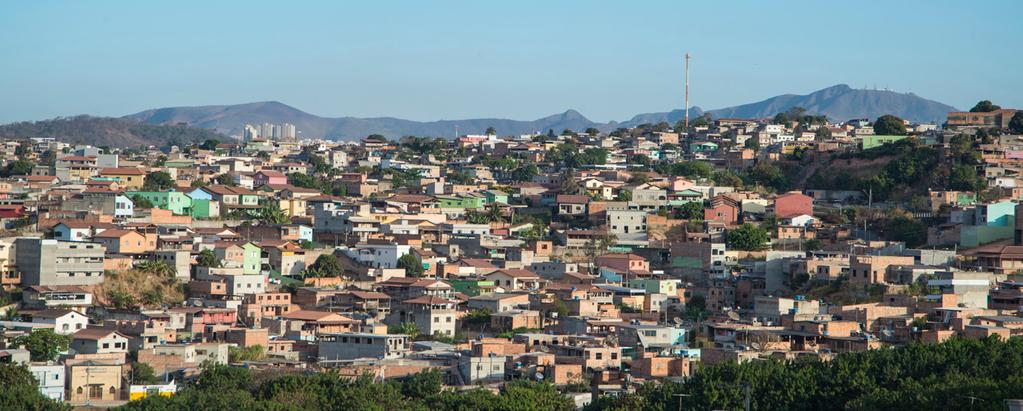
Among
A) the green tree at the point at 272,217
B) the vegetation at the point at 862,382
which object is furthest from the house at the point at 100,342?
the green tree at the point at 272,217

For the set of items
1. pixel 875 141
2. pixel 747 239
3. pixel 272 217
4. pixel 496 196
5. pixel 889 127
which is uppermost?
pixel 889 127

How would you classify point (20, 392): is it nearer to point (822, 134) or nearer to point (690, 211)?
point (690, 211)

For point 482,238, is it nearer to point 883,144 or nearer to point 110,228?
point 110,228

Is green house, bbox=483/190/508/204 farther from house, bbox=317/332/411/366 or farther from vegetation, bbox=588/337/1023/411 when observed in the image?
vegetation, bbox=588/337/1023/411

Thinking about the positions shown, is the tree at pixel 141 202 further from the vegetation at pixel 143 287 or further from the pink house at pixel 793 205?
the pink house at pixel 793 205

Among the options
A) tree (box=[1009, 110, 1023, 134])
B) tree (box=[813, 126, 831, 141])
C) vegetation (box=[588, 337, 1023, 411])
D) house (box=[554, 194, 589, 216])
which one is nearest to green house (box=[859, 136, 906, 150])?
tree (box=[1009, 110, 1023, 134])

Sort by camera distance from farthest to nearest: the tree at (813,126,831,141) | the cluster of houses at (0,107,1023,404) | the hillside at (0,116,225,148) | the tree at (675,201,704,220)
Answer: the hillside at (0,116,225,148) → the tree at (813,126,831,141) → the tree at (675,201,704,220) → the cluster of houses at (0,107,1023,404)

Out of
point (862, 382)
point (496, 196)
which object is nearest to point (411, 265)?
point (496, 196)
